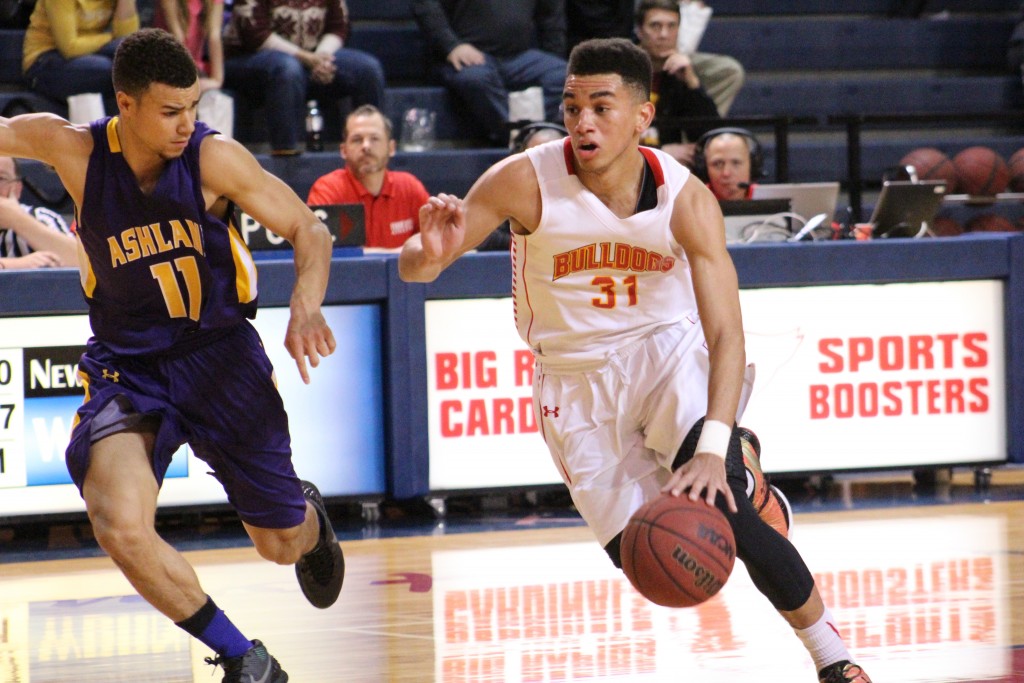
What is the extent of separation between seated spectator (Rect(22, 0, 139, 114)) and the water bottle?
1.09 m

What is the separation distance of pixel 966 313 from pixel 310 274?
164 inches

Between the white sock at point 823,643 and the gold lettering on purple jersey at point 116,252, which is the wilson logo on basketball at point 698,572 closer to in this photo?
the white sock at point 823,643

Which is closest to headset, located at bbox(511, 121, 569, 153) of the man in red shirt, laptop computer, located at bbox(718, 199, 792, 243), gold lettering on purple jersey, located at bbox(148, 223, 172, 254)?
the man in red shirt

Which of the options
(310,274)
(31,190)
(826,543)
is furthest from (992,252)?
(31,190)

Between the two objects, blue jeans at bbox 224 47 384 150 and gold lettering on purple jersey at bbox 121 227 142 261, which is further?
blue jeans at bbox 224 47 384 150

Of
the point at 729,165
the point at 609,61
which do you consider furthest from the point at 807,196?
the point at 609,61

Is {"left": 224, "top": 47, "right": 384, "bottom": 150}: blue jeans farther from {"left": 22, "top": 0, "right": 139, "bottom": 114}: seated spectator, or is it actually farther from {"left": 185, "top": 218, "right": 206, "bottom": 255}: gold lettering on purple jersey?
{"left": 185, "top": 218, "right": 206, "bottom": 255}: gold lettering on purple jersey

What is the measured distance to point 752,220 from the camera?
707 centimetres

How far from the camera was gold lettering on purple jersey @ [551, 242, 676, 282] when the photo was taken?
3.79m

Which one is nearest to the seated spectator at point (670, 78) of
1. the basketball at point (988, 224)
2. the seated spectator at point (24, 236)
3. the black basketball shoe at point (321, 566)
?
the basketball at point (988, 224)

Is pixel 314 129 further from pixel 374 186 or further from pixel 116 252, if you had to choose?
pixel 116 252

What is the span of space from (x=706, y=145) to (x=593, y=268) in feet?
13.3

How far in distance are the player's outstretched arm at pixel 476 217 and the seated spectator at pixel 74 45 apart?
4.99 m

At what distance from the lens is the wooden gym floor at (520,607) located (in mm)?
4191
